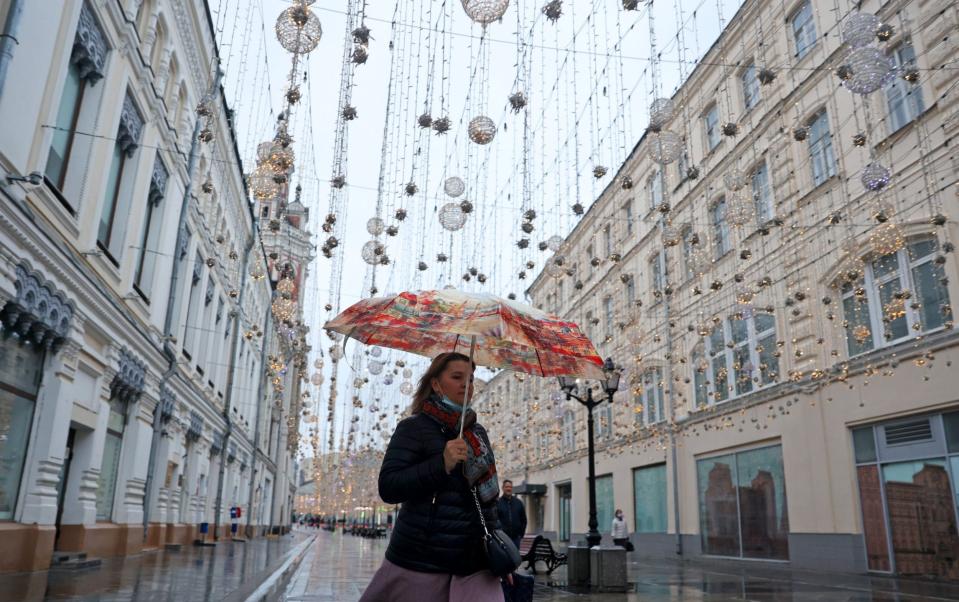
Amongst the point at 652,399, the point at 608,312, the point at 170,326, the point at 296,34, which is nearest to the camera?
the point at 296,34

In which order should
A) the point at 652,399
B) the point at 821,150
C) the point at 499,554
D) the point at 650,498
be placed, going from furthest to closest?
the point at 652,399 < the point at 650,498 < the point at 821,150 < the point at 499,554

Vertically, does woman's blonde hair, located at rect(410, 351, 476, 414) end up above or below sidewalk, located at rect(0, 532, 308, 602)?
above

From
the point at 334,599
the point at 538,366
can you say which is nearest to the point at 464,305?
the point at 538,366

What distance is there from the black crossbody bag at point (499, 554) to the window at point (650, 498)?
24909 millimetres

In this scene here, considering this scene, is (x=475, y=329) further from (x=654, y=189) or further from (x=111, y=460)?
(x=654, y=189)

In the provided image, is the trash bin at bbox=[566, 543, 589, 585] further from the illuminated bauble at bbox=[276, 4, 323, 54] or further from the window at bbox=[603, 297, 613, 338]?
the window at bbox=[603, 297, 613, 338]

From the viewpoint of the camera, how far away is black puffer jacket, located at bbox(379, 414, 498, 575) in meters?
3.31

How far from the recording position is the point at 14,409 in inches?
418

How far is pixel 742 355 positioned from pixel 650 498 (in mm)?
8897

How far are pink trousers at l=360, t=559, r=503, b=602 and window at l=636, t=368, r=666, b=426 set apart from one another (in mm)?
24747

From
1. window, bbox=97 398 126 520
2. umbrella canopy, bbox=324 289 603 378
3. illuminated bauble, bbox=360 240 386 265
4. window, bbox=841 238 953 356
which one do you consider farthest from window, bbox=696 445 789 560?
window, bbox=97 398 126 520

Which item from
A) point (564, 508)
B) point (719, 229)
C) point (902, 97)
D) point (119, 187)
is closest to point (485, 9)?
point (119, 187)

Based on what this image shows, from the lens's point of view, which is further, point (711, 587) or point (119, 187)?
point (119, 187)

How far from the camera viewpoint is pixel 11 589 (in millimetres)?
8414
